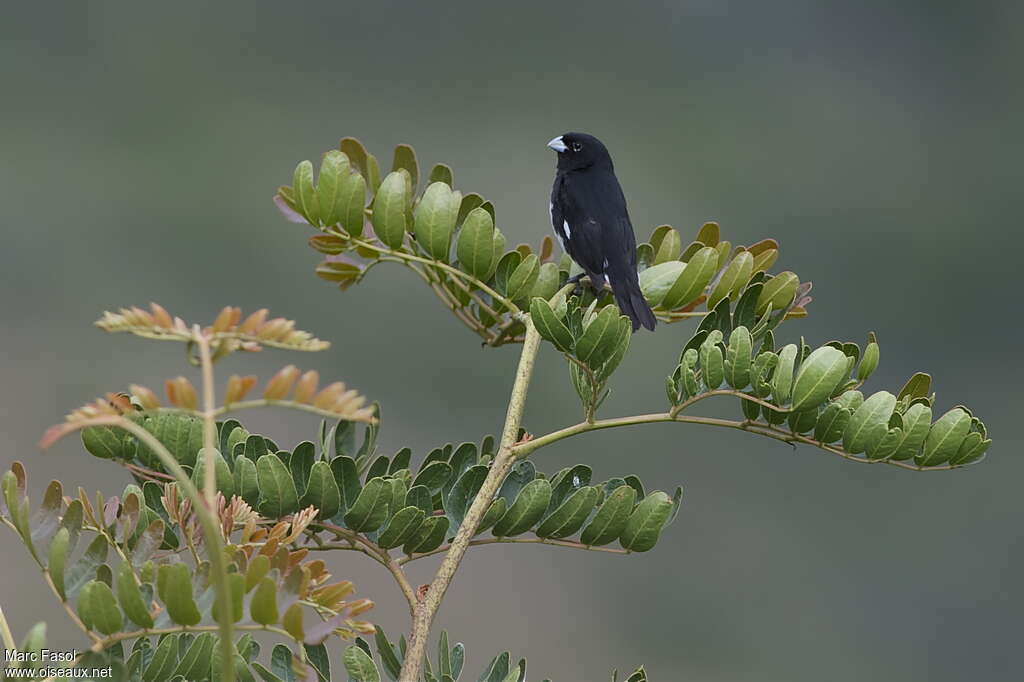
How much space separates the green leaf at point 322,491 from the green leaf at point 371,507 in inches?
0.9

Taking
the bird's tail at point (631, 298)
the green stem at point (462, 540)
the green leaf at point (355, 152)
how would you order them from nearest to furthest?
the green stem at point (462, 540) < the green leaf at point (355, 152) < the bird's tail at point (631, 298)

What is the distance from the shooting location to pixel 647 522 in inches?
57.1

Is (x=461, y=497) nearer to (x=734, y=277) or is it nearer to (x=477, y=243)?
(x=477, y=243)

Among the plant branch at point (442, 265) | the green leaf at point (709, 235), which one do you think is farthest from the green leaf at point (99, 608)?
the green leaf at point (709, 235)

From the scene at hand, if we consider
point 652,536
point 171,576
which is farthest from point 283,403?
point 652,536

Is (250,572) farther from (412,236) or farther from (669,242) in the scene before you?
(669,242)

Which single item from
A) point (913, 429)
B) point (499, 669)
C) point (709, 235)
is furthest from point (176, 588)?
point (709, 235)

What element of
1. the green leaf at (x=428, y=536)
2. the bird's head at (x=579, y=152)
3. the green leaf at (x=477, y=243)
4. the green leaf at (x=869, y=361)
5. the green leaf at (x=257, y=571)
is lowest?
the green leaf at (x=428, y=536)

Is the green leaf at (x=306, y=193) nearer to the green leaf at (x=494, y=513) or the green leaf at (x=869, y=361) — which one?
the green leaf at (x=494, y=513)

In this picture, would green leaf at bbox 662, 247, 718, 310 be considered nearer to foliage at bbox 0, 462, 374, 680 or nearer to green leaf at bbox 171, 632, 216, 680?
foliage at bbox 0, 462, 374, 680

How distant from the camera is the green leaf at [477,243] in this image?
1.61 m

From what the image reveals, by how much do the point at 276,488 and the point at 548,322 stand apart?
34 cm

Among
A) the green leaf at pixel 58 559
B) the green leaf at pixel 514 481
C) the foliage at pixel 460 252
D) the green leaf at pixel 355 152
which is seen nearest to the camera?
the green leaf at pixel 58 559

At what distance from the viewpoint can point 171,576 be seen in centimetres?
95
